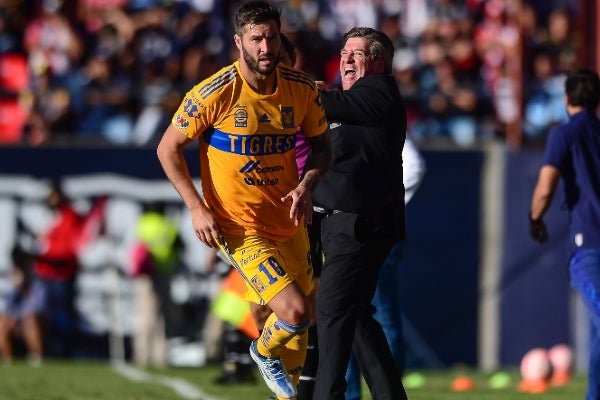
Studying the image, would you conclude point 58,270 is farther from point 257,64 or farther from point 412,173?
point 257,64

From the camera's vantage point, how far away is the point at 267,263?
7.12 m

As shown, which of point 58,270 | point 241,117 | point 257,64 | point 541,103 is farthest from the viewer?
point 541,103

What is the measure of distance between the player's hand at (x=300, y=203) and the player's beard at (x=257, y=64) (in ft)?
2.09

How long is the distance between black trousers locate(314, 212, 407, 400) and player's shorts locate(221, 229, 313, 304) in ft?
0.50

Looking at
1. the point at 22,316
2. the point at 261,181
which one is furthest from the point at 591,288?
the point at 22,316

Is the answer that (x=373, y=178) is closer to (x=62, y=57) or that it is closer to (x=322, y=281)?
(x=322, y=281)

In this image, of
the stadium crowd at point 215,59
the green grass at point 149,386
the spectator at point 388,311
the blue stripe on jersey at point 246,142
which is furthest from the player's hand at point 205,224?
the stadium crowd at point 215,59

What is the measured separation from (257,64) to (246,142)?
439mm

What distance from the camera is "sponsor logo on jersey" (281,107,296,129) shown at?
7.13 metres

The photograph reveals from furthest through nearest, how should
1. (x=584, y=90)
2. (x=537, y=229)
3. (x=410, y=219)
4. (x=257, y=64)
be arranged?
(x=410, y=219) < (x=537, y=229) < (x=584, y=90) < (x=257, y=64)

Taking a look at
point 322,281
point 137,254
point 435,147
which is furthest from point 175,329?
point 322,281

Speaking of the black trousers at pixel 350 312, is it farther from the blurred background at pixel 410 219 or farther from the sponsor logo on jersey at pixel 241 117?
the blurred background at pixel 410 219

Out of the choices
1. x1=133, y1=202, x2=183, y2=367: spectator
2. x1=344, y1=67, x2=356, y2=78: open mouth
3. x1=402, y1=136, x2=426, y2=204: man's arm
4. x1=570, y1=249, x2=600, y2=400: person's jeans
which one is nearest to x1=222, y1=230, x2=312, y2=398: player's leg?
x1=344, y1=67, x2=356, y2=78: open mouth

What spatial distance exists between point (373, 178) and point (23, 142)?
8.06 m
